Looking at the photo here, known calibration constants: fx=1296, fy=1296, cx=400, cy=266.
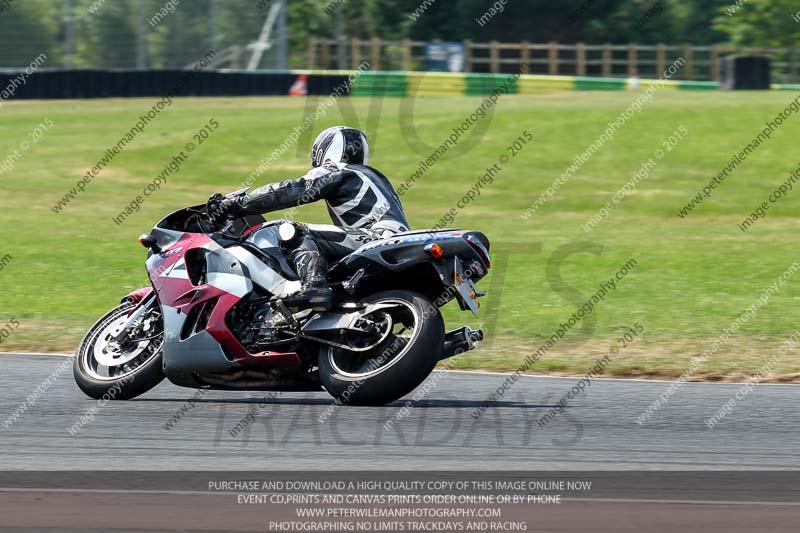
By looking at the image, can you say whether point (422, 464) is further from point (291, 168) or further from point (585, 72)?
point (585, 72)

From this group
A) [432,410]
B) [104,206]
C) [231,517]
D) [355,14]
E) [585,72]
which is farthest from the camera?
[355,14]

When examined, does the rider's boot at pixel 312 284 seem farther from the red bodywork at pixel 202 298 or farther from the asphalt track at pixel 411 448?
the asphalt track at pixel 411 448

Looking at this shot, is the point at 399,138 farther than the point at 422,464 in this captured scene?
Yes

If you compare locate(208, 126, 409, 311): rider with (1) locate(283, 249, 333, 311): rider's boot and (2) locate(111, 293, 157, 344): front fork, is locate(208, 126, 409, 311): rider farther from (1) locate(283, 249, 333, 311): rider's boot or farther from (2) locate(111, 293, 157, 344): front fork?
(2) locate(111, 293, 157, 344): front fork

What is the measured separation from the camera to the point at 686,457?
22.3 ft

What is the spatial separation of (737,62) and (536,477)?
110 feet

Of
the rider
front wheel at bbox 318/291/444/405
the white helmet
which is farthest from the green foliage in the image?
front wheel at bbox 318/291/444/405

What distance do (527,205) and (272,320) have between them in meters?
16.4

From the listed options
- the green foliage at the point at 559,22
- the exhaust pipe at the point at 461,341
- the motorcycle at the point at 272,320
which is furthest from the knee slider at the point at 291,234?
the green foliage at the point at 559,22

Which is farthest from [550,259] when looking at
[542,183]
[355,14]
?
[355,14]

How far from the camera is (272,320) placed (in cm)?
834

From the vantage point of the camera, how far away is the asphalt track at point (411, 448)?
5.64 metres

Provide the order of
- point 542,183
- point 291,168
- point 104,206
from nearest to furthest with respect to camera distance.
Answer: point 104,206
point 542,183
point 291,168

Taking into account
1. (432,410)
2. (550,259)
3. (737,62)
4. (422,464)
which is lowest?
(737,62)
